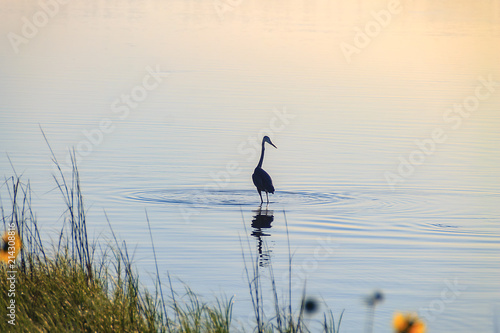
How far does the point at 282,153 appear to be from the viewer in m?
18.5

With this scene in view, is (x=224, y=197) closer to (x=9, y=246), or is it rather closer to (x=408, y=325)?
(x=9, y=246)

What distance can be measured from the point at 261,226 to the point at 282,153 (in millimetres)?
5814

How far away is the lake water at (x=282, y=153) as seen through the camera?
413 inches

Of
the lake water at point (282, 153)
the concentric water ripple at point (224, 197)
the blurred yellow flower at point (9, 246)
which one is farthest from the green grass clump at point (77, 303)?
the concentric water ripple at point (224, 197)

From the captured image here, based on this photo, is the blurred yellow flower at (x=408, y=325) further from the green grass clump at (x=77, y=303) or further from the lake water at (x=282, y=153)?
the lake water at (x=282, y=153)

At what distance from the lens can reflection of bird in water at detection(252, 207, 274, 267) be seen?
1088 centimetres

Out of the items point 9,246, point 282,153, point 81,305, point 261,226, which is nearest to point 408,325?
point 9,246

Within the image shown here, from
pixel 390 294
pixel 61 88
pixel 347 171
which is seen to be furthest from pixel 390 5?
pixel 390 294

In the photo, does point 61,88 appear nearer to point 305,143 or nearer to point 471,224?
point 305,143

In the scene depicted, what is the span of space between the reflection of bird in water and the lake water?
6 centimetres

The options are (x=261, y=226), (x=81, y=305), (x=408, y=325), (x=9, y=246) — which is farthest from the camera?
(x=261, y=226)

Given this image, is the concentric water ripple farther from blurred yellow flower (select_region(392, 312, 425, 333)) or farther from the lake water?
blurred yellow flower (select_region(392, 312, 425, 333))

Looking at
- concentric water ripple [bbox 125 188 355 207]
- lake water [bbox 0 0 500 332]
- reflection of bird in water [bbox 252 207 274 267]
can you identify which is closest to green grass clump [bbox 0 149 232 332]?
lake water [bbox 0 0 500 332]

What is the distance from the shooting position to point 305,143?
758 inches
